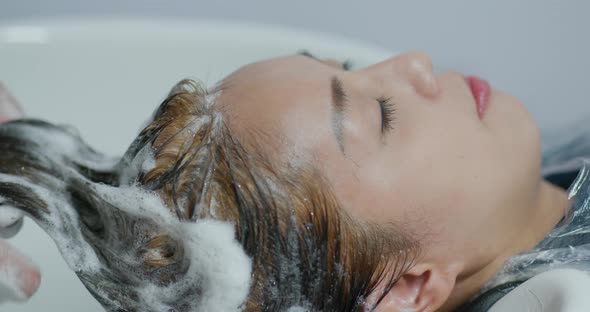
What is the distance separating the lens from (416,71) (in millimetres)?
787

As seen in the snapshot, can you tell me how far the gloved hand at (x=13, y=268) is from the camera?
0.79 meters

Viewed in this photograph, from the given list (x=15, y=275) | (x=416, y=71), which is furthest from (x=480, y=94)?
(x=15, y=275)

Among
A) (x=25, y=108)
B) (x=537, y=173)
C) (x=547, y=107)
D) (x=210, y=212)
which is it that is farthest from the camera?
(x=547, y=107)

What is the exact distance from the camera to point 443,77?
0.83 m

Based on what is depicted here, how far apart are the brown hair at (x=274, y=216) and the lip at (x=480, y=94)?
182 mm

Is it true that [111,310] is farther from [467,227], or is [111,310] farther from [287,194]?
[467,227]

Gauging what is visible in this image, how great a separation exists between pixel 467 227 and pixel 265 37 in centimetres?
59

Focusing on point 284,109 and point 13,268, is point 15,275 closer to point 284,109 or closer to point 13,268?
Result: point 13,268

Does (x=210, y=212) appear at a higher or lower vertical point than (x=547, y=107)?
higher

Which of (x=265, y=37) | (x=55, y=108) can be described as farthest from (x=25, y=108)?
(x=265, y=37)

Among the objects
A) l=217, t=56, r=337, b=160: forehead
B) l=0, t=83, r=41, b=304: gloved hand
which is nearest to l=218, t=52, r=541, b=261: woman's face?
l=217, t=56, r=337, b=160: forehead

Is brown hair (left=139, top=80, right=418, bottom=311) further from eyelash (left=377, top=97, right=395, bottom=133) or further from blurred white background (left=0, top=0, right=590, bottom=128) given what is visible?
blurred white background (left=0, top=0, right=590, bottom=128)

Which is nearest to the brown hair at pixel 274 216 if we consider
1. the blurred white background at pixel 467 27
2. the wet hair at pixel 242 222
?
the wet hair at pixel 242 222

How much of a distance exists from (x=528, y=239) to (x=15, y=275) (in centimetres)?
57
